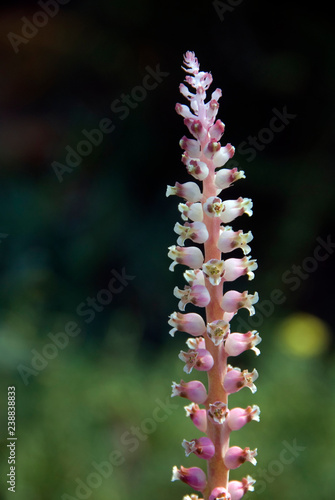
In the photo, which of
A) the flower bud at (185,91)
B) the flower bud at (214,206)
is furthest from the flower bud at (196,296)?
the flower bud at (185,91)

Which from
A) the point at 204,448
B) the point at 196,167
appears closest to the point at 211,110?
the point at 196,167

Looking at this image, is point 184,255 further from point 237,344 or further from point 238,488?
point 238,488

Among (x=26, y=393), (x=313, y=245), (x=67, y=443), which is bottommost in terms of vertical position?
(x=67, y=443)

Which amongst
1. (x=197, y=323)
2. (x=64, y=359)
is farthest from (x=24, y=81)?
(x=197, y=323)

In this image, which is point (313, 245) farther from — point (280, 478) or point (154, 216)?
point (280, 478)

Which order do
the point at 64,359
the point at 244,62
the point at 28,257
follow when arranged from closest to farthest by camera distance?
the point at 64,359 → the point at 28,257 → the point at 244,62

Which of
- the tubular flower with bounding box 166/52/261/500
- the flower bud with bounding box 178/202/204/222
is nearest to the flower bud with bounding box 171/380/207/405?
the tubular flower with bounding box 166/52/261/500

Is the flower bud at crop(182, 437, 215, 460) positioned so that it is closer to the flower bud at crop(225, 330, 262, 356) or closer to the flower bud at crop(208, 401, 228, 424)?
the flower bud at crop(208, 401, 228, 424)
